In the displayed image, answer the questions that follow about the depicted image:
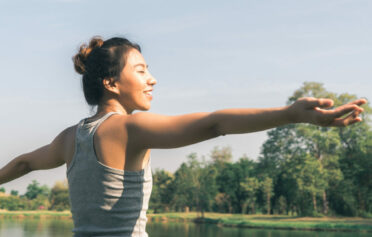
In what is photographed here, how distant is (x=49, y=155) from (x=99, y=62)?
458 mm

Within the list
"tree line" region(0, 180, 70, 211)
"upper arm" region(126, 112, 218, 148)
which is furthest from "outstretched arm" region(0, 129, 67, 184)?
"tree line" region(0, 180, 70, 211)

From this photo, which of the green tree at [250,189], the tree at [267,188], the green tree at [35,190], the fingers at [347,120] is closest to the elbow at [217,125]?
A: the fingers at [347,120]

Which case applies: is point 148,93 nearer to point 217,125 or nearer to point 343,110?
point 217,125

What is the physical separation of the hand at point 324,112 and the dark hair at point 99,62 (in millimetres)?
711

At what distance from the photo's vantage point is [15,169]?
201 cm

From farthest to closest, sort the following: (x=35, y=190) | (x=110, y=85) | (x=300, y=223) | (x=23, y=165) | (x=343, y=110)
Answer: (x=35, y=190), (x=300, y=223), (x=23, y=165), (x=110, y=85), (x=343, y=110)

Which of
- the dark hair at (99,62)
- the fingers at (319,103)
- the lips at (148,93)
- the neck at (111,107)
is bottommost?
the fingers at (319,103)

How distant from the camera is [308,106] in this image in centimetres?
117

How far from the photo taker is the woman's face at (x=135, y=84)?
1638 millimetres

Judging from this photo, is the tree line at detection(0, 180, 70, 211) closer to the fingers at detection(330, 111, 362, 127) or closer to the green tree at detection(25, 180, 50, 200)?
the green tree at detection(25, 180, 50, 200)

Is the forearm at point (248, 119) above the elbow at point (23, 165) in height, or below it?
above

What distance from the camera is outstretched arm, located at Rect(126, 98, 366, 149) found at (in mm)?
1156

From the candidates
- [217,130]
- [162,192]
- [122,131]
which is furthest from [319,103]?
[162,192]

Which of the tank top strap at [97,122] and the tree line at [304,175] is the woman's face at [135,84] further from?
the tree line at [304,175]
